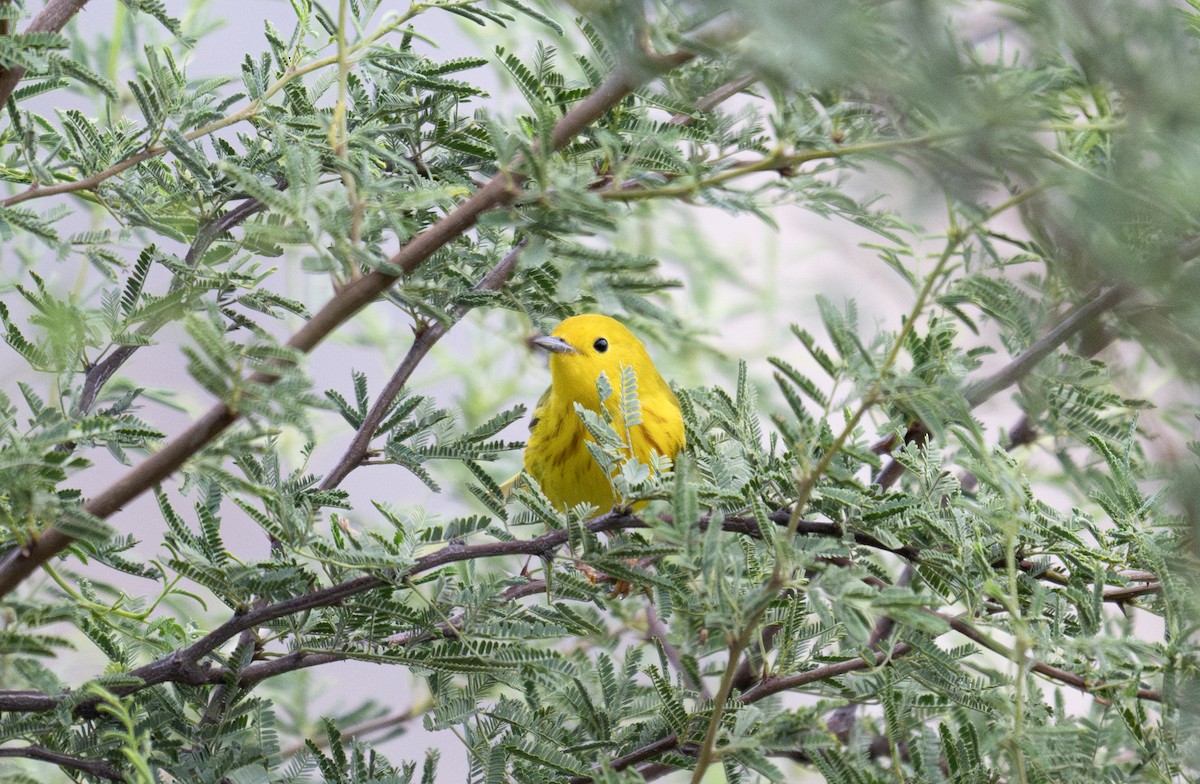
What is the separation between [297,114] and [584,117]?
0.49 meters

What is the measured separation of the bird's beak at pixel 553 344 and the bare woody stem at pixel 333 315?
920mm

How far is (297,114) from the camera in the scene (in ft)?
3.55

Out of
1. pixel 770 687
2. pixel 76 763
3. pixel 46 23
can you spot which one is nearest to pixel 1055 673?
pixel 770 687

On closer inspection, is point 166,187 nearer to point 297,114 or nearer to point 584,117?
point 297,114

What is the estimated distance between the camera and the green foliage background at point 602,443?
2.23ft

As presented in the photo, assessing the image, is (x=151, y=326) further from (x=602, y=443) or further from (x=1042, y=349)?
(x=1042, y=349)

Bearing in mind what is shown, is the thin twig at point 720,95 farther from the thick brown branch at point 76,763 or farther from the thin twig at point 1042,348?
the thick brown branch at point 76,763

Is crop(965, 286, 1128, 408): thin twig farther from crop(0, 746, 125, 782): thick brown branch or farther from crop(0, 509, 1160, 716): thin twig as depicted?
crop(0, 746, 125, 782): thick brown branch

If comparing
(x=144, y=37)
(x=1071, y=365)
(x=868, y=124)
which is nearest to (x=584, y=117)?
(x=868, y=124)

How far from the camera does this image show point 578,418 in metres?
1.79

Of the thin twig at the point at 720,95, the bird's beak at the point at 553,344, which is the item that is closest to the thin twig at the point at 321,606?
the thin twig at the point at 720,95

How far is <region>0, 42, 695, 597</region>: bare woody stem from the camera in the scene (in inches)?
25.8

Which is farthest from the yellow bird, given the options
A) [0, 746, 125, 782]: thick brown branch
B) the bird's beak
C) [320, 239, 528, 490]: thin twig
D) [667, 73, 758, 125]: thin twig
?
[0, 746, 125, 782]: thick brown branch

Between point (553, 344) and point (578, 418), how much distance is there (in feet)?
0.41
